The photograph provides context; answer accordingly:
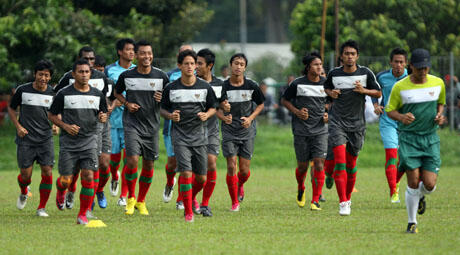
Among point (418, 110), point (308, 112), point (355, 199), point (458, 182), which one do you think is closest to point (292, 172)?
point (458, 182)

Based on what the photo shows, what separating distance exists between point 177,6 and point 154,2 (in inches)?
33.3

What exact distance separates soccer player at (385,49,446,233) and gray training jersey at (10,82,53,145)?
4.99 m

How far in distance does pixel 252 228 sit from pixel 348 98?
3.06 meters

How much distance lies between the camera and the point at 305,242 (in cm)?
950

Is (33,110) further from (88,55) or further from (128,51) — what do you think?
(128,51)

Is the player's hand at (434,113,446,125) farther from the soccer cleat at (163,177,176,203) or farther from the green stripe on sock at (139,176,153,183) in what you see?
the soccer cleat at (163,177,176,203)

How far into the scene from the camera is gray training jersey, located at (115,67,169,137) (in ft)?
41.0

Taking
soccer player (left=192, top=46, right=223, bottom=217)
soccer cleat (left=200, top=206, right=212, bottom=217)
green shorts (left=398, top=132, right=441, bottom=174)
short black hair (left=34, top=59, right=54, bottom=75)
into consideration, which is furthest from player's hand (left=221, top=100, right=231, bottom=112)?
green shorts (left=398, top=132, right=441, bottom=174)

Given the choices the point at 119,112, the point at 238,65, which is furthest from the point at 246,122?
the point at 119,112

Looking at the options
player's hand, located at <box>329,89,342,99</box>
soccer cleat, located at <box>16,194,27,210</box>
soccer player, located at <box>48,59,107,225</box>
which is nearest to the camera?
soccer player, located at <box>48,59,107,225</box>

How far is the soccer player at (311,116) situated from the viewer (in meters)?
13.4

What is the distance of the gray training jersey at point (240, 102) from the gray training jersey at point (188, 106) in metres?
1.47

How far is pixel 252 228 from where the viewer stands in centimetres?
1080

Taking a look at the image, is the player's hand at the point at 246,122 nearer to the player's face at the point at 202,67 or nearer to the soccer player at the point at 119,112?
the player's face at the point at 202,67
